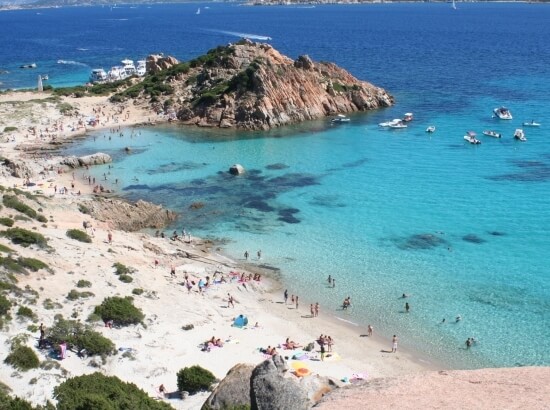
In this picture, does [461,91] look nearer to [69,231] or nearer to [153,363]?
[69,231]

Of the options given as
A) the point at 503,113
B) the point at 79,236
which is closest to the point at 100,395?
the point at 79,236

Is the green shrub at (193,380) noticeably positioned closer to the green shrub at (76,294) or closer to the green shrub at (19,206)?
the green shrub at (76,294)

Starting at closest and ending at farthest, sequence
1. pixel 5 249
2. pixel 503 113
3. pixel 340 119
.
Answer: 1. pixel 5 249
2. pixel 503 113
3. pixel 340 119

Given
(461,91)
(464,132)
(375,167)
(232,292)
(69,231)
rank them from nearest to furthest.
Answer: (232,292), (69,231), (375,167), (464,132), (461,91)

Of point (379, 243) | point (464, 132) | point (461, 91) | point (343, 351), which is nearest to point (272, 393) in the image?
point (343, 351)

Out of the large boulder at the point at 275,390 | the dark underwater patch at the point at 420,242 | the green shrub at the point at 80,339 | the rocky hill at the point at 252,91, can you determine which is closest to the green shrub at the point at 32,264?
the green shrub at the point at 80,339

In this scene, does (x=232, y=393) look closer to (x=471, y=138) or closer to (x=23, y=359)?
(x=23, y=359)

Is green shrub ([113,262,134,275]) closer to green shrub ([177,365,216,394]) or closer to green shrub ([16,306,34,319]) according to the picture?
green shrub ([16,306,34,319])
